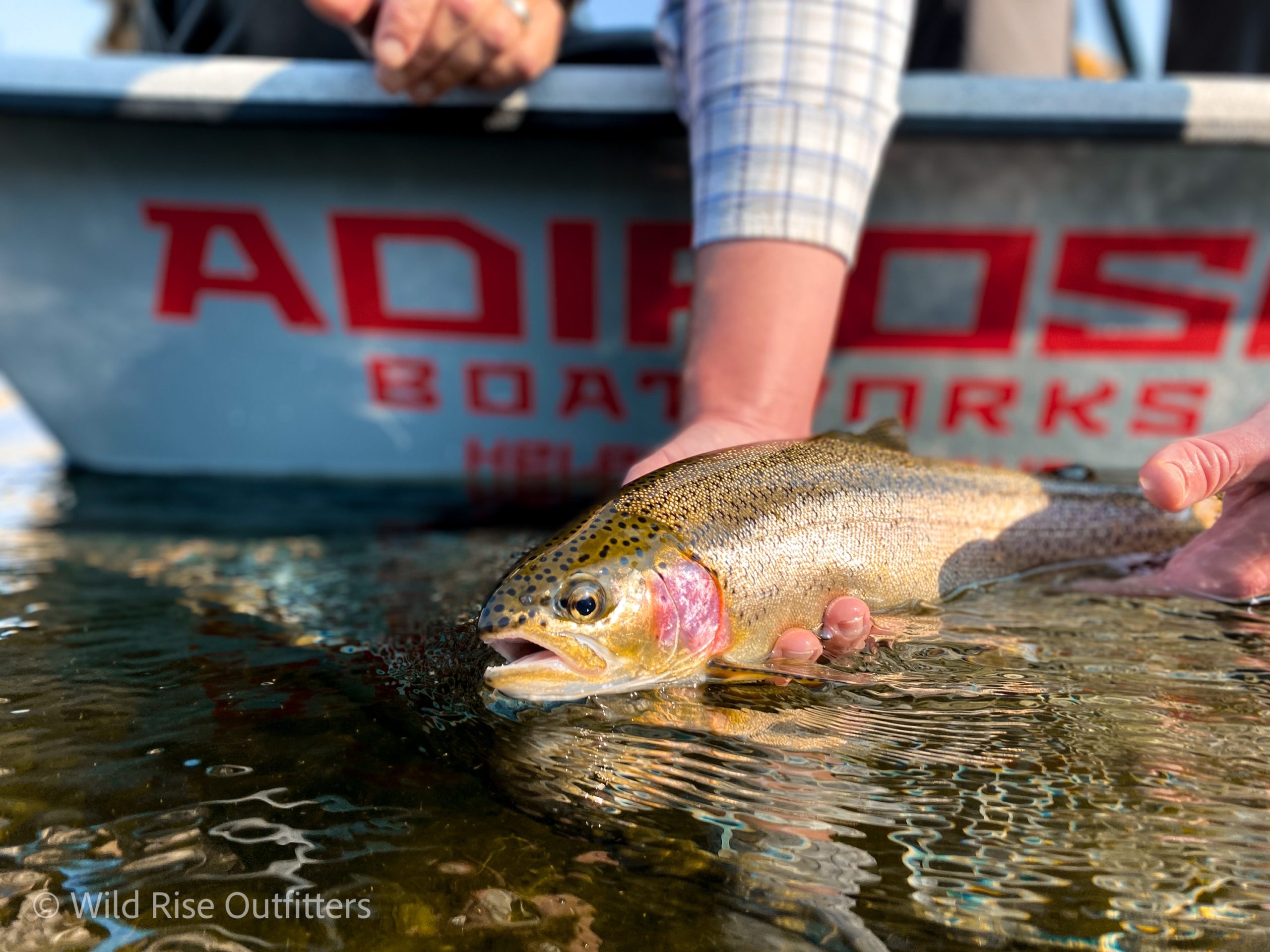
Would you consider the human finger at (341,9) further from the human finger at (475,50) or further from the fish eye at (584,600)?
the fish eye at (584,600)

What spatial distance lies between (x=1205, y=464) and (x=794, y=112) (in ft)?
4.16

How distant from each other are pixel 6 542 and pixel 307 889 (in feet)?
7.14

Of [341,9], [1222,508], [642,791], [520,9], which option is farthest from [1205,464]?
[341,9]

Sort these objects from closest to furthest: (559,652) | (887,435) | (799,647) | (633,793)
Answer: (633,793) → (559,652) → (799,647) → (887,435)

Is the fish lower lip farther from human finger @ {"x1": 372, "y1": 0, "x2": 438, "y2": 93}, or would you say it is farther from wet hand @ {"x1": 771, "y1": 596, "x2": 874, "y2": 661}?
human finger @ {"x1": 372, "y1": 0, "x2": 438, "y2": 93}

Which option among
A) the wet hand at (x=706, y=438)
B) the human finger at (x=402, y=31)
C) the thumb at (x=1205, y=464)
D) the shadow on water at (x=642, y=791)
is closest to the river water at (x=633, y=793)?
the shadow on water at (x=642, y=791)

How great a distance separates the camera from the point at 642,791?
115cm

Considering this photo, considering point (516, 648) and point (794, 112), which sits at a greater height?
point (794, 112)

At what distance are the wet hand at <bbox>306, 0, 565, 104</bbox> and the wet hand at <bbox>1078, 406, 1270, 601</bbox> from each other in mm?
1939

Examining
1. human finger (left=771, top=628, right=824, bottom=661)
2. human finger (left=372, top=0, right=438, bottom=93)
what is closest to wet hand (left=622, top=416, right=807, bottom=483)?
human finger (left=771, top=628, right=824, bottom=661)

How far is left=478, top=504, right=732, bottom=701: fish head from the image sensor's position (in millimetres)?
1396

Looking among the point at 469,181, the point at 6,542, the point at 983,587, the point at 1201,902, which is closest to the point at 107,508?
the point at 6,542

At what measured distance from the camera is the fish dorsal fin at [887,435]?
1.98m

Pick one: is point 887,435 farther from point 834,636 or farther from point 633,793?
point 633,793
